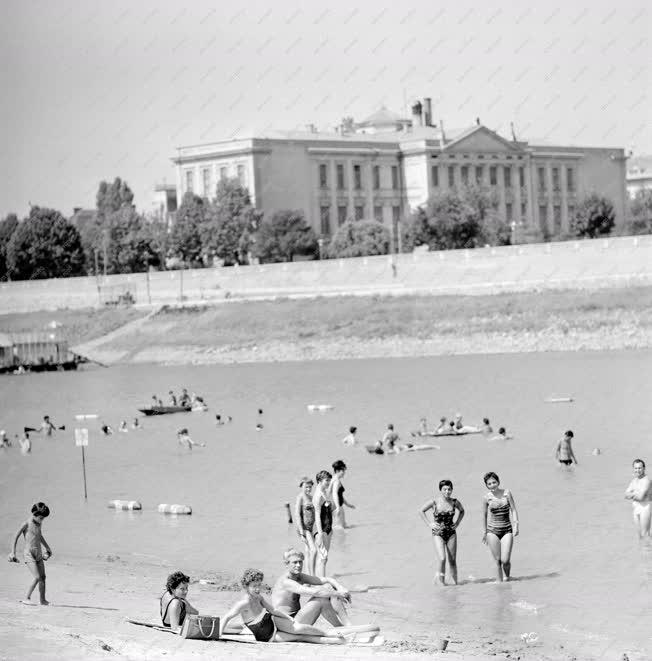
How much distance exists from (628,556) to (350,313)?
68527mm

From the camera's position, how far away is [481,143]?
13938 centimetres

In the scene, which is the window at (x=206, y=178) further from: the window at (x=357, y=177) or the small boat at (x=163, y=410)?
the small boat at (x=163, y=410)

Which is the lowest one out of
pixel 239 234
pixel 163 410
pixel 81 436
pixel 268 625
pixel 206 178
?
pixel 163 410

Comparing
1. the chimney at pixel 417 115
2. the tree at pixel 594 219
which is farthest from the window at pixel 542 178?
the tree at pixel 594 219

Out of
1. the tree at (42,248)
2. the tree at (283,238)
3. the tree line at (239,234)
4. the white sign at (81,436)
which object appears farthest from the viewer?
the tree at (42,248)

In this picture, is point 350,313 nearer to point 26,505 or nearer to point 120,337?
point 120,337

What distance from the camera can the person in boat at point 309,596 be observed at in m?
17.0

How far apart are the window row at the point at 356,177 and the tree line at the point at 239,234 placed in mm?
10551

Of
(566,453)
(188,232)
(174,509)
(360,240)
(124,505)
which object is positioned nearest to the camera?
(174,509)

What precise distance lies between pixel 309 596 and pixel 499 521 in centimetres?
400

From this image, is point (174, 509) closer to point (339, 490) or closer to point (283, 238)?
point (339, 490)

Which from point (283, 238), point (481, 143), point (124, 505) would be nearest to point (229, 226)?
point (283, 238)

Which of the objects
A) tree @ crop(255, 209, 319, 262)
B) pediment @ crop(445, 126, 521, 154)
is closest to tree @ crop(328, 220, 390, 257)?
tree @ crop(255, 209, 319, 262)

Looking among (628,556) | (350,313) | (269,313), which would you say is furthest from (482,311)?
(628,556)
